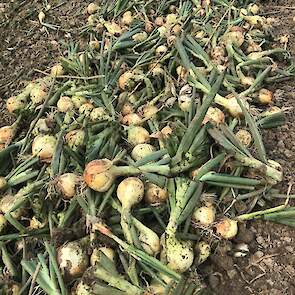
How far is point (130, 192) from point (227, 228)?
46 centimetres

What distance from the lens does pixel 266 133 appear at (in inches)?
112

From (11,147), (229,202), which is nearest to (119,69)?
(11,147)

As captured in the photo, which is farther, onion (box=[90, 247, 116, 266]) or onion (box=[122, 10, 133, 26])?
onion (box=[122, 10, 133, 26])

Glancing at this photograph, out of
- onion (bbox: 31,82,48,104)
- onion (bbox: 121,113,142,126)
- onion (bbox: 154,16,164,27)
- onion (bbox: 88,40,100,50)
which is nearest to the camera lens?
onion (bbox: 121,113,142,126)

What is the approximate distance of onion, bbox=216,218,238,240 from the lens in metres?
2.24

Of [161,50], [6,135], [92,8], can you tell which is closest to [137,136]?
[6,135]

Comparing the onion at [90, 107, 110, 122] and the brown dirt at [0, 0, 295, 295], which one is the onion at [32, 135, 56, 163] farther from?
the brown dirt at [0, 0, 295, 295]

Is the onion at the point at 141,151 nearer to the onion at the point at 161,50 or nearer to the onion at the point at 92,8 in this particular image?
the onion at the point at 161,50

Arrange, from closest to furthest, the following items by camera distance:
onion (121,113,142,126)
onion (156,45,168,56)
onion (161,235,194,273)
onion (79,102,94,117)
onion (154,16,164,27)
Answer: onion (161,235,194,273), onion (121,113,142,126), onion (79,102,94,117), onion (156,45,168,56), onion (154,16,164,27)

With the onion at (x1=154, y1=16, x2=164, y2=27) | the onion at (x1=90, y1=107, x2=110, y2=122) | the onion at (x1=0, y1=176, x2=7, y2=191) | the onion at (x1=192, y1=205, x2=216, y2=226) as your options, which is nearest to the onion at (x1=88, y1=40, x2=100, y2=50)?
the onion at (x1=154, y1=16, x2=164, y2=27)

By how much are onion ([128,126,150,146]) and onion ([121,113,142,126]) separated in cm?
8

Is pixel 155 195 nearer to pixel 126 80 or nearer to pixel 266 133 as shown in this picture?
pixel 266 133

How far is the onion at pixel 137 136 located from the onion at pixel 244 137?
0.46m

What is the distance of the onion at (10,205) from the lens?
2398 mm
